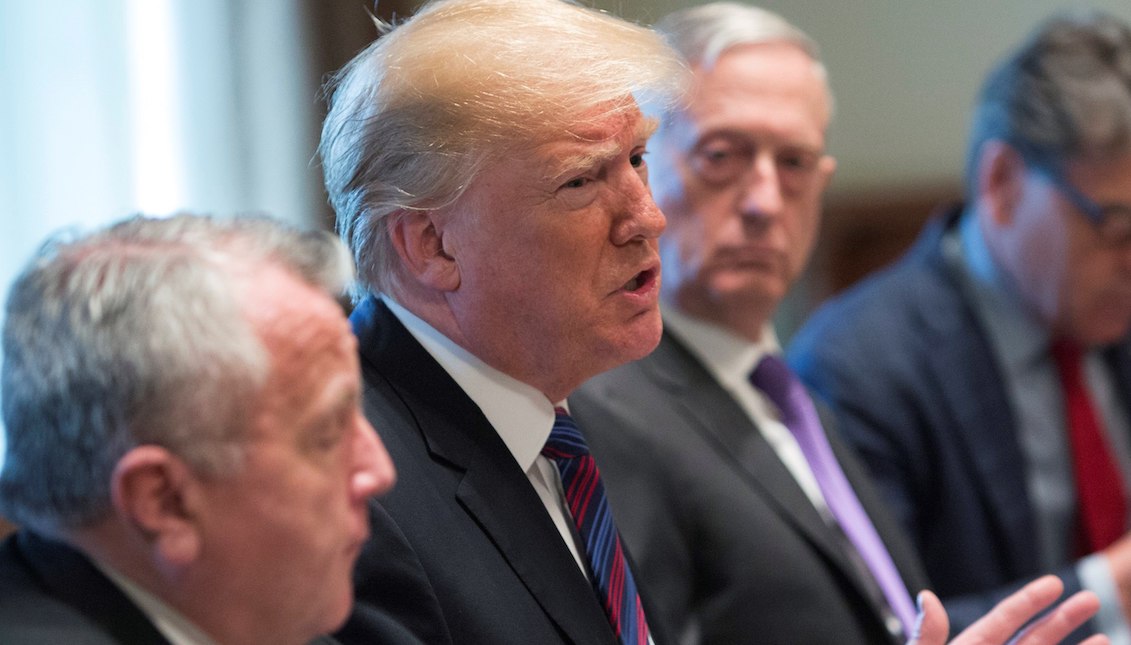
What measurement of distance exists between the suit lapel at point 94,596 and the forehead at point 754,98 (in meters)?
1.48

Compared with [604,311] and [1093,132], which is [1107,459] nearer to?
[1093,132]

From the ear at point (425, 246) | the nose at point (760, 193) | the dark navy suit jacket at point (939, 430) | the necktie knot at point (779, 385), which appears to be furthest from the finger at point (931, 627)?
the dark navy suit jacket at point (939, 430)

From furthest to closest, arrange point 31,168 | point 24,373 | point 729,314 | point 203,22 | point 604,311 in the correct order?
point 203,22 < point 31,168 < point 729,314 < point 604,311 < point 24,373

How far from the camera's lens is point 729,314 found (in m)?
2.27

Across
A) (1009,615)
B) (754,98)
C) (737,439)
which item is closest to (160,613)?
(1009,615)

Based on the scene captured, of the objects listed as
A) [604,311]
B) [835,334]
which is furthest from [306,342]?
[835,334]

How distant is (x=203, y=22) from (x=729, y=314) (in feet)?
5.43

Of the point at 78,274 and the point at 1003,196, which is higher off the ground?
the point at 78,274

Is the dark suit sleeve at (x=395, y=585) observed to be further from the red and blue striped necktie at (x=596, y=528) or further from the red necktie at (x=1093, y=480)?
the red necktie at (x=1093, y=480)

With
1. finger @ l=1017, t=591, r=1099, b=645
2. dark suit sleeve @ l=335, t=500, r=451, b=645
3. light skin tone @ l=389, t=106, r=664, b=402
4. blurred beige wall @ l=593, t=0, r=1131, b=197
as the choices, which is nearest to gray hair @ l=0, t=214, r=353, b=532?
dark suit sleeve @ l=335, t=500, r=451, b=645

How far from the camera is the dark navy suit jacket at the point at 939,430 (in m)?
2.54

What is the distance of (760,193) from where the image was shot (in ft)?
7.43

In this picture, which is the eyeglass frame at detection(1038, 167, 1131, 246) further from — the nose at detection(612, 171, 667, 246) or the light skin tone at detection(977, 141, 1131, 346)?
the nose at detection(612, 171, 667, 246)

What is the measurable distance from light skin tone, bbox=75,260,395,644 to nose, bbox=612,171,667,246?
0.49 m
